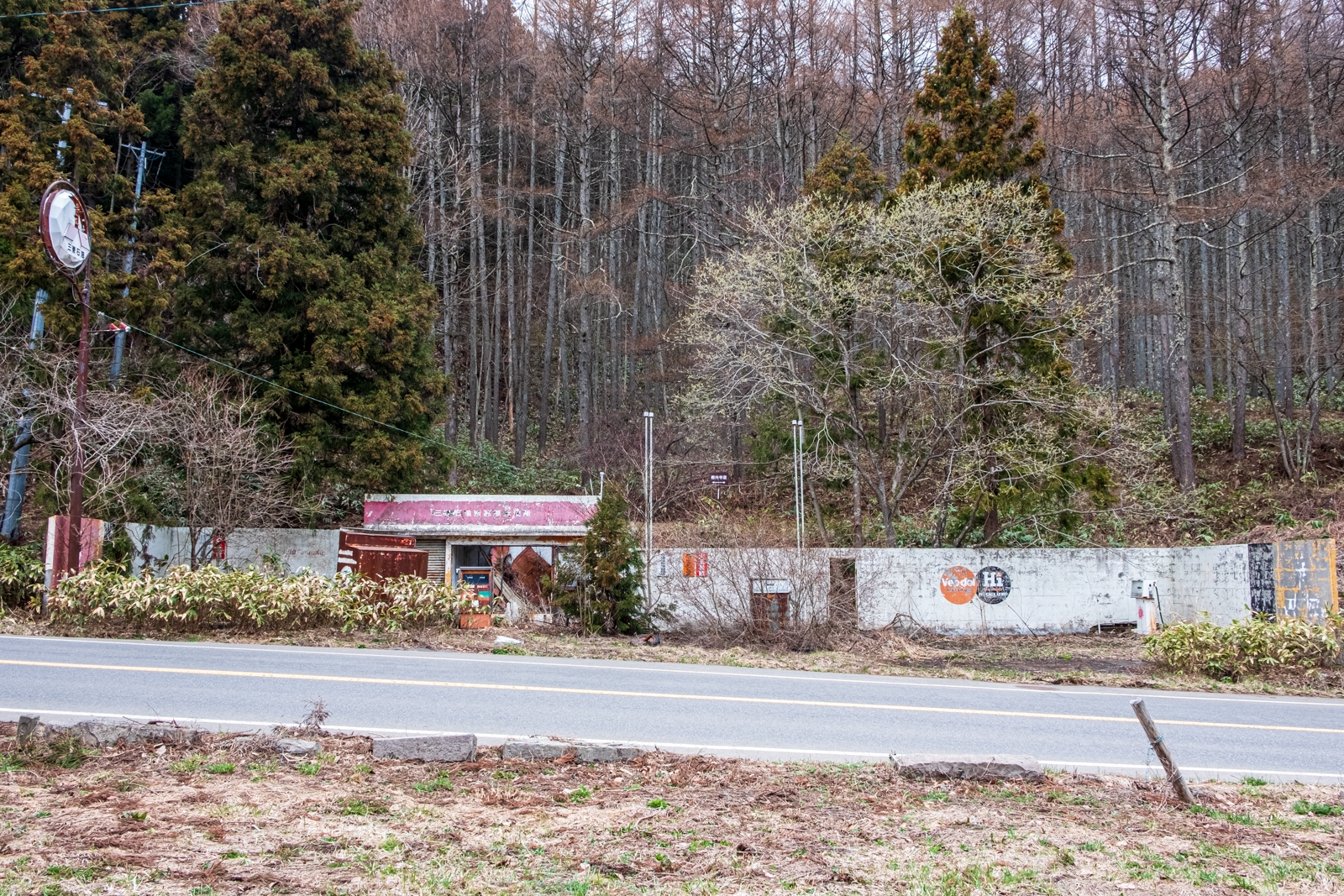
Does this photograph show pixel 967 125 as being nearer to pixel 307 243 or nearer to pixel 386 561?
pixel 307 243

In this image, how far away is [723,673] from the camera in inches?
486

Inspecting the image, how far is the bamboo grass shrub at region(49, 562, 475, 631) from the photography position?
1465 cm

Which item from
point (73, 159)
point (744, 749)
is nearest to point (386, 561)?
point (73, 159)

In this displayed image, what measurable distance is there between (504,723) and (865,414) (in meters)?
16.0

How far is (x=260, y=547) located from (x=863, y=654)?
14.0 meters

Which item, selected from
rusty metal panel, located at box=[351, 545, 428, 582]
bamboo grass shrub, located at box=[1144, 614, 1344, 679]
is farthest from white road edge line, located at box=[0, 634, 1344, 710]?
rusty metal panel, located at box=[351, 545, 428, 582]

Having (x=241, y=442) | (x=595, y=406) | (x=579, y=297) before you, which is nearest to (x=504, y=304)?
(x=595, y=406)

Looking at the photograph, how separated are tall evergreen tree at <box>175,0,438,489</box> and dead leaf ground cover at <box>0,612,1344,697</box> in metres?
7.83

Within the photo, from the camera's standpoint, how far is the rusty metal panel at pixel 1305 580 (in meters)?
15.3

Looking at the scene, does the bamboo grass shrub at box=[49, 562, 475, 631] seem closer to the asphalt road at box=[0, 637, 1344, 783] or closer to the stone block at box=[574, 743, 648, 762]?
the asphalt road at box=[0, 637, 1344, 783]

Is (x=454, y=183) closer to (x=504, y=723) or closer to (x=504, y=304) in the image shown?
(x=504, y=304)

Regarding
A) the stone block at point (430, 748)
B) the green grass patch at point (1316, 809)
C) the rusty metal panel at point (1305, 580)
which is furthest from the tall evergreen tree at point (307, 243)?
the green grass patch at point (1316, 809)

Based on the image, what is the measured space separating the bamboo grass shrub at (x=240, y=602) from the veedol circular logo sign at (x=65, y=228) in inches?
206

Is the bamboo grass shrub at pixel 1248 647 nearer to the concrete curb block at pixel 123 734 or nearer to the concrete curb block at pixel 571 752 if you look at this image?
the concrete curb block at pixel 571 752
